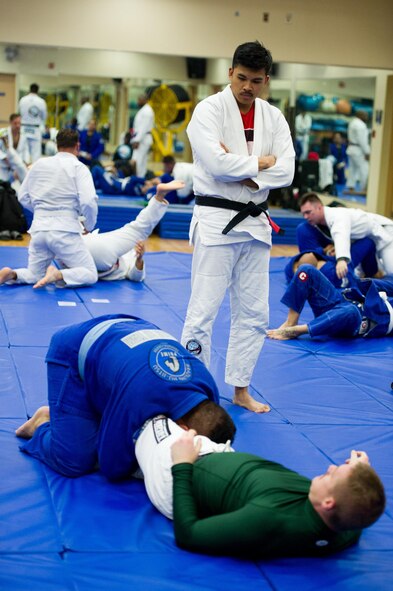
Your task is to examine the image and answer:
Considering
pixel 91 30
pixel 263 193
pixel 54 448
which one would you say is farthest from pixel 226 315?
pixel 91 30

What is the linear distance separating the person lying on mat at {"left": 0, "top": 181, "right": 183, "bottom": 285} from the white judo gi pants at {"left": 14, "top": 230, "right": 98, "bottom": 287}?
0.19 ft

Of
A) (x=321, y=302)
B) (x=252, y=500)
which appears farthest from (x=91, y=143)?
(x=252, y=500)

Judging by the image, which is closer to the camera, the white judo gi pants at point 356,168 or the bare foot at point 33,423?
the bare foot at point 33,423

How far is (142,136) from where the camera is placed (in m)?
13.5

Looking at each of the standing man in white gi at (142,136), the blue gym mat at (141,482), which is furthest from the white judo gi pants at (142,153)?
the blue gym mat at (141,482)

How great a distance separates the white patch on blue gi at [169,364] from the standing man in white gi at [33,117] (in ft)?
33.0

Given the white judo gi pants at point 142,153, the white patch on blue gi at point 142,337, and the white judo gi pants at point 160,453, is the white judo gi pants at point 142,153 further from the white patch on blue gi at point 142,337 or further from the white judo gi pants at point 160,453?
the white judo gi pants at point 160,453

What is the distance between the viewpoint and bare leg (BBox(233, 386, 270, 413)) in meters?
4.02

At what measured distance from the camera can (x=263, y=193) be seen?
4.02 metres

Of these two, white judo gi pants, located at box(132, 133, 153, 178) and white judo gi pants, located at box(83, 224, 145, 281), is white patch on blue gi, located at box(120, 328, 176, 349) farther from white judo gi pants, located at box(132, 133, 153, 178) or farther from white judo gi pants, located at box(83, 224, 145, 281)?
white judo gi pants, located at box(132, 133, 153, 178)

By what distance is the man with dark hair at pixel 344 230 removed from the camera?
6165mm

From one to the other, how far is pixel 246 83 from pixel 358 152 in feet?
30.6

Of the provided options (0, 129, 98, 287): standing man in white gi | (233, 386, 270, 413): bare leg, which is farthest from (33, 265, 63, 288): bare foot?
(233, 386, 270, 413): bare leg

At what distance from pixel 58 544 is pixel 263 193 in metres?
2.02
